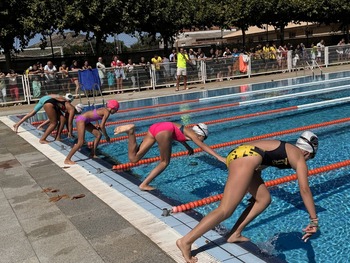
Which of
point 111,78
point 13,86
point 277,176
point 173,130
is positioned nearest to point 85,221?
point 173,130

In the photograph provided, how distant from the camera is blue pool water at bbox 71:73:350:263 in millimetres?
4754

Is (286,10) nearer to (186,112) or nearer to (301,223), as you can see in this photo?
(186,112)

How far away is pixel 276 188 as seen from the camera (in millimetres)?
6203

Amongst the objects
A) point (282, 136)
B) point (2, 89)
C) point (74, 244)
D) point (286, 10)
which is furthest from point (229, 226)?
point (286, 10)

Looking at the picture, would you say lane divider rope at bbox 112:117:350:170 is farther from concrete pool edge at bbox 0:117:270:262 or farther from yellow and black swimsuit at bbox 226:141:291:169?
yellow and black swimsuit at bbox 226:141:291:169

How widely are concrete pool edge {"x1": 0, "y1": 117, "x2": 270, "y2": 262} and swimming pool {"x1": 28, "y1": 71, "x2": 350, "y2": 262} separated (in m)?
0.45

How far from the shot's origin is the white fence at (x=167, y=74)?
16734mm

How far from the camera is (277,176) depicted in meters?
7.05

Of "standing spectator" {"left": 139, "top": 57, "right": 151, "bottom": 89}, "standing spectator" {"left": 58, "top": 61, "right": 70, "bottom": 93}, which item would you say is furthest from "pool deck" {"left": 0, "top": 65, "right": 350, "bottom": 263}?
"standing spectator" {"left": 139, "top": 57, "right": 151, "bottom": 89}

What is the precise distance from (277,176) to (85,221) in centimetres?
363

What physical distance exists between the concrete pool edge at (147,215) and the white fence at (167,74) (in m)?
10.1

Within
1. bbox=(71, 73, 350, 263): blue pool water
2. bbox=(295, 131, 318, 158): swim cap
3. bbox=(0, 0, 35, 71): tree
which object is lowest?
bbox=(71, 73, 350, 263): blue pool water

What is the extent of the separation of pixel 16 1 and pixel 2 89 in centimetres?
584

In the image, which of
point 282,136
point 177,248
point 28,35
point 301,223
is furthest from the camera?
point 28,35
